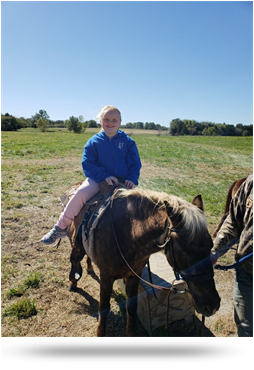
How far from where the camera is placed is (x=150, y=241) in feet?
7.17

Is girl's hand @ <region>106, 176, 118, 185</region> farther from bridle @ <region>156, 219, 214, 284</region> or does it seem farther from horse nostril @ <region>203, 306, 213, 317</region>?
horse nostril @ <region>203, 306, 213, 317</region>

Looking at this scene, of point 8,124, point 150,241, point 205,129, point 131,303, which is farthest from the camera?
point 205,129

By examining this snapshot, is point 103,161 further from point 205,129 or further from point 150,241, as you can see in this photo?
point 205,129

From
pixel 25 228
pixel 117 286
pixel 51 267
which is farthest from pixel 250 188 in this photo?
pixel 25 228

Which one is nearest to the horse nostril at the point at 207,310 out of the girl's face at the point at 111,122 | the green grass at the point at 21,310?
the girl's face at the point at 111,122

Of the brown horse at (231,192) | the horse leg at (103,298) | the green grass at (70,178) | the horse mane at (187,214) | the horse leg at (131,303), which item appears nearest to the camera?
the horse mane at (187,214)

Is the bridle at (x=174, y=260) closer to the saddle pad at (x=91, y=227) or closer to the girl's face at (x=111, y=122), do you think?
the saddle pad at (x=91, y=227)

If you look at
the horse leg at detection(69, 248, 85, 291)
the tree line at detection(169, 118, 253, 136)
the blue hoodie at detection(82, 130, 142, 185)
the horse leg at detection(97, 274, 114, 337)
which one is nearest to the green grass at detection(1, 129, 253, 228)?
the horse leg at detection(69, 248, 85, 291)

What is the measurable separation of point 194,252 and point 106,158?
1733 mm

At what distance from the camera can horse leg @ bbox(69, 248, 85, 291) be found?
3.37m

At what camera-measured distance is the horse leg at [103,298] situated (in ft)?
8.64

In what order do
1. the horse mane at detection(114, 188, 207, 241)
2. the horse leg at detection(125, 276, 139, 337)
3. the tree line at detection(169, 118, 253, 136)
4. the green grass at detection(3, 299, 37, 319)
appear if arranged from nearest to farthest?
the horse mane at detection(114, 188, 207, 241) < the horse leg at detection(125, 276, 139, 337) < the green grass at detection(3, 299, 37, 319) < the tree line at detection(169, 118, 253, 136)

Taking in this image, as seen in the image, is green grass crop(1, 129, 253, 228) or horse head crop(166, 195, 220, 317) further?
green grass crop(1, 129, 253, 228)

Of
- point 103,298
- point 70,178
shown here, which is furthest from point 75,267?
point 70,178
